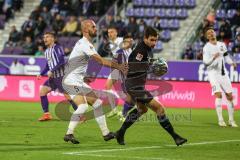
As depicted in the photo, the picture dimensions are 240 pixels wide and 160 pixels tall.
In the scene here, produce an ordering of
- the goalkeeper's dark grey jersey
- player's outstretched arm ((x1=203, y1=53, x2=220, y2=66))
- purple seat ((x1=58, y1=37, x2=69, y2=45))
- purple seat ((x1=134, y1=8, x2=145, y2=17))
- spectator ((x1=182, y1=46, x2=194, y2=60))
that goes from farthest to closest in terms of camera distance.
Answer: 1. purple seat ((x1=134, y1=8, x2=145, y2=17))
2. purple seat ((x1=58, y1=37, x2=69, y2=45))
3. spectator ((x1=182, y1=46, x2=194, y2=60))
4. player's outstretched arm ((x1=203, y1=53, x2=220, y2=66))
5. the goalkeeper's dark grey jersey

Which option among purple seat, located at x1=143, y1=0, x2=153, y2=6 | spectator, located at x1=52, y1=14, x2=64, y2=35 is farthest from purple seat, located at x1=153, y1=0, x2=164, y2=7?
spectator, located at x1=52, y1=14, x2=64, y2=35

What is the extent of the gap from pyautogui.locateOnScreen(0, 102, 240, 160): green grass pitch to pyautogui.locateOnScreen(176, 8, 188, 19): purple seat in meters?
13.0

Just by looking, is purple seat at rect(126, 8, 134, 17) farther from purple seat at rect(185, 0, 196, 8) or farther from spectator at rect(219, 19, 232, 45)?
spectator at rect(219, 19, 232, 45)

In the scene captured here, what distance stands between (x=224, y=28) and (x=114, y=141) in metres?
16.9

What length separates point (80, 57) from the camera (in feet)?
49.0

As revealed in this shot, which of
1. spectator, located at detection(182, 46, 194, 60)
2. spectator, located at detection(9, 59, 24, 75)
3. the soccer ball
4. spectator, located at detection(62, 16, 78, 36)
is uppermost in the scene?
the soccer ball

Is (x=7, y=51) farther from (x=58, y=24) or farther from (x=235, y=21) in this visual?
(x=235, y=21)

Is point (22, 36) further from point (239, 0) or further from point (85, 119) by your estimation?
point (85, 119)

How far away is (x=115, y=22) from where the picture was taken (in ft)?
111

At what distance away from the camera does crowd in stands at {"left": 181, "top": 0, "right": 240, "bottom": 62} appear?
3111 cm

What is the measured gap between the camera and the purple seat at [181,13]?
3497 cm

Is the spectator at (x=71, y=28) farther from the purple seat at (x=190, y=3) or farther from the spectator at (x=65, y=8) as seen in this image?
the purple seat at (x=190, y=3)

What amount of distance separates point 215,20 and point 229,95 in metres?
13.3

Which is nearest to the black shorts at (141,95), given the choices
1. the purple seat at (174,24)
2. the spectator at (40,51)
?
the spectator at (40,51)
